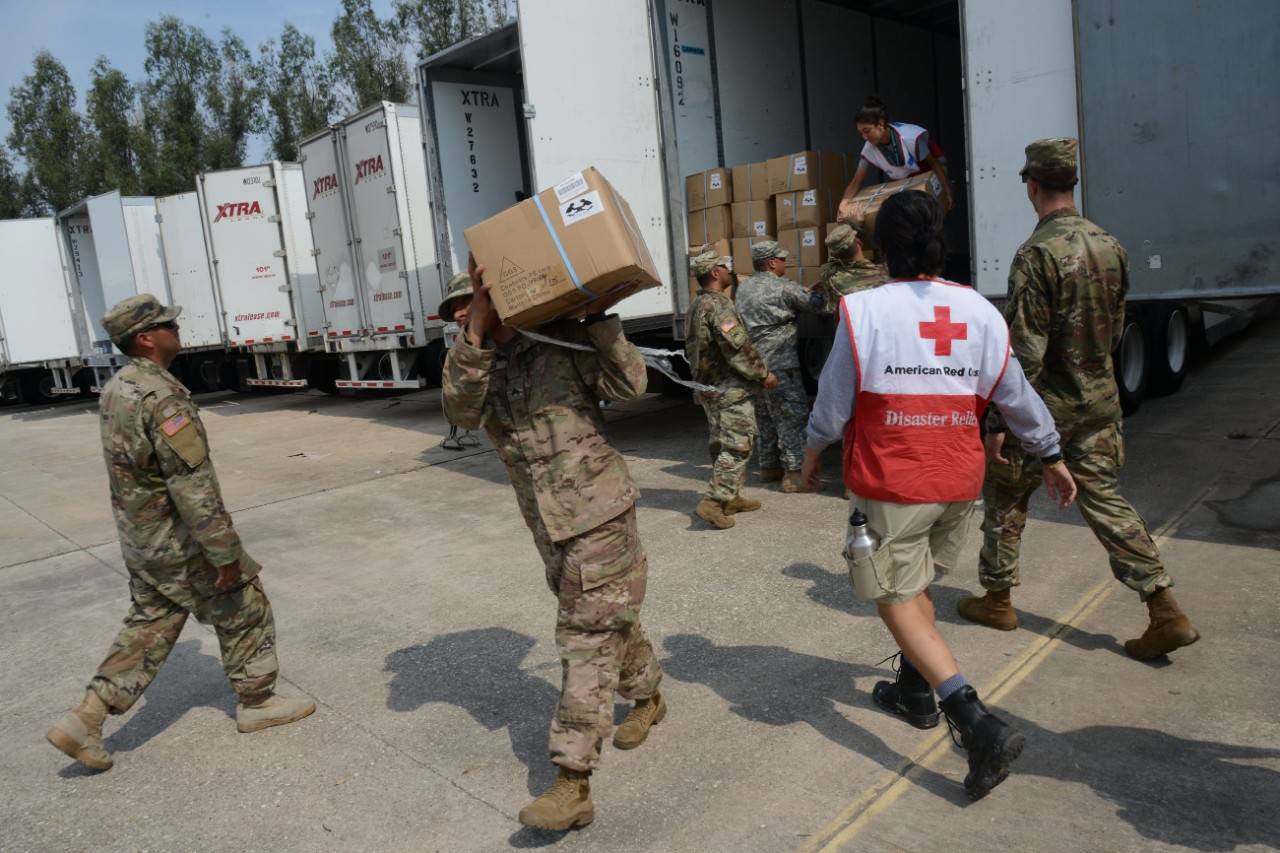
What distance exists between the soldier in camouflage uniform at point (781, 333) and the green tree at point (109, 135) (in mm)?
33139

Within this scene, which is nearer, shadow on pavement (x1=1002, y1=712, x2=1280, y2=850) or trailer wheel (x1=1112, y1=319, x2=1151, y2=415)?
shadow on pavement (x1=1002, y1=712, x2=1280, y2=850)

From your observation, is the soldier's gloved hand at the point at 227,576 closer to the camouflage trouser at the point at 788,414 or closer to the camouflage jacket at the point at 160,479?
the camouflage jacket at the point at 160,479

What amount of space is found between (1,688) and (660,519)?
354cm

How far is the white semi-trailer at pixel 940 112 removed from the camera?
14.7 feet

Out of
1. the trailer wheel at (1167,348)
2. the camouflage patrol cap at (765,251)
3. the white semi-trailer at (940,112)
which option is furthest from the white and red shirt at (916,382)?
the trailer wheel at (1167,348)

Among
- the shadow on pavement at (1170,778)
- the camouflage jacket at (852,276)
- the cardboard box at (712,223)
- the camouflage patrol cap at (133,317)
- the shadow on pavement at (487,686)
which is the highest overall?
the cardboard box at (712,223)

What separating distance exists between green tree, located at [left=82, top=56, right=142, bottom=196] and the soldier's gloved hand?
34.7m

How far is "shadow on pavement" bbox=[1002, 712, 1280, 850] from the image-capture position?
2391 mm

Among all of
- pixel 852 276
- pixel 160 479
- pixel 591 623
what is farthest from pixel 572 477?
pixel 852 276

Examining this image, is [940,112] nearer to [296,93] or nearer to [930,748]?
[930,748]

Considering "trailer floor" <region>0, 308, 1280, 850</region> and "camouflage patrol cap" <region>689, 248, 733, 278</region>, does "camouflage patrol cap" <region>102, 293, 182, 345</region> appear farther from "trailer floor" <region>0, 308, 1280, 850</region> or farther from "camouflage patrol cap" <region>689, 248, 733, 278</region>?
"camouflage patrol cap" <region>689, 248, 733, 278</region>

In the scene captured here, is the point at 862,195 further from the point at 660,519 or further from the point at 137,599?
the point at 137,599

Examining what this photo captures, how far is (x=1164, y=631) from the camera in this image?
329 cm

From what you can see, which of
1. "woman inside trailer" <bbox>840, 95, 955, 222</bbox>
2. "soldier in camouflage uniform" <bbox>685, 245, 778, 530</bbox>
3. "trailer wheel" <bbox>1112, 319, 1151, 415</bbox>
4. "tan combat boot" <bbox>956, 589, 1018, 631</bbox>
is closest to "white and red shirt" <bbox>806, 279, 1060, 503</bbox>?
"tan combat boot" <bbox>956, 589, 1018, 631</bbox>
